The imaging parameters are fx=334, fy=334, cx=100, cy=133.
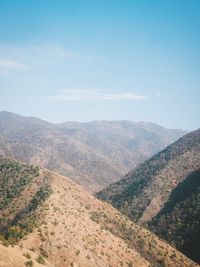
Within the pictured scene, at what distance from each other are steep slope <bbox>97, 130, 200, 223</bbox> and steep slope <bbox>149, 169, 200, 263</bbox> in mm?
3719

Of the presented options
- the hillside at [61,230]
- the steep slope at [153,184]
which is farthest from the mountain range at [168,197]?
the hillside at [61,230]

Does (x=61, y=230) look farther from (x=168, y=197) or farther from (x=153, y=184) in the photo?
(x=153, y=184)

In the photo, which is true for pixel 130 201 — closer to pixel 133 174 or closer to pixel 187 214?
pixel 187 214

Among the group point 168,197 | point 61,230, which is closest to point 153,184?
point 168,197

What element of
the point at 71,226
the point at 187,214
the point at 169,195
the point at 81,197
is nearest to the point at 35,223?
the point at 71,226

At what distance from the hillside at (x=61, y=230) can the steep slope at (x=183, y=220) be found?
1703cm

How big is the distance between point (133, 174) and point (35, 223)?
3939 inches

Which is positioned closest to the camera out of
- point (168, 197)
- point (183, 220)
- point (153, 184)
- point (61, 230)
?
point (61, 230)

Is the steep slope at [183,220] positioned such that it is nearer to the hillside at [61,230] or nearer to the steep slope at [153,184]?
the steep slope at [153,184]

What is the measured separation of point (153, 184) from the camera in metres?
120

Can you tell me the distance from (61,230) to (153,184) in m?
71.5

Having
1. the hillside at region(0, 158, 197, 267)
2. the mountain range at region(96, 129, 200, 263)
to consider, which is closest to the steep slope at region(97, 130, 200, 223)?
the mountain range at region(96, 129, 200, 263)

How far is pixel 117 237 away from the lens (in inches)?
2608

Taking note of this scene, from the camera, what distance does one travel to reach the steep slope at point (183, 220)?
89.4 meters
